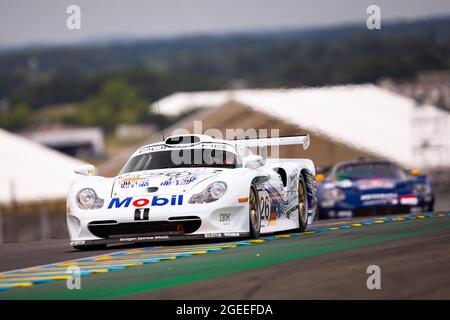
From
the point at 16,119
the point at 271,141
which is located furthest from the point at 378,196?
the point at 16,119

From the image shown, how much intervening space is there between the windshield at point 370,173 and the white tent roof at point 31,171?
13.4m

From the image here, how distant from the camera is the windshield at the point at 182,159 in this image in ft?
44.0

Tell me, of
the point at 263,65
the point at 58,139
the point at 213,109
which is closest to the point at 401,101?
the point at 213,109

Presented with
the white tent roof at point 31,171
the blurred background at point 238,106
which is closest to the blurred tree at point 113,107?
the blurred background at point 238,106

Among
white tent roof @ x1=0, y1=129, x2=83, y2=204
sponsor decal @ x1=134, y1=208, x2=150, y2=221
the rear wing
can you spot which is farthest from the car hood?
Answer: white tent roof @ x1=0, y1=129, x2=83, y2=204

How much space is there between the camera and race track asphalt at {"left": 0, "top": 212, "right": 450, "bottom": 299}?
7.79 meters

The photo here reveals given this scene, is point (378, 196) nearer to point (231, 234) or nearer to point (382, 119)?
point (231, 234)

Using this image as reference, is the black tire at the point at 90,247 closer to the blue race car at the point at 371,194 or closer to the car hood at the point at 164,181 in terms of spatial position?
the car hood at the point at 164,181

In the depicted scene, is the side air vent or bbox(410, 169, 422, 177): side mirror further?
bbox(410, 169, 422, 177): side mirror

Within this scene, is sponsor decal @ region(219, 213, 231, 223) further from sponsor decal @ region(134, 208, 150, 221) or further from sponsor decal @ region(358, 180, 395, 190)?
sponsor decal @ region(358, 180, 395, 190)

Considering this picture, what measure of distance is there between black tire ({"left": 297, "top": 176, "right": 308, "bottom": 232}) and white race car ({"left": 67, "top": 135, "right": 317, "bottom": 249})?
84cm

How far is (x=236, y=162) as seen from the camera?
44.1 feet
